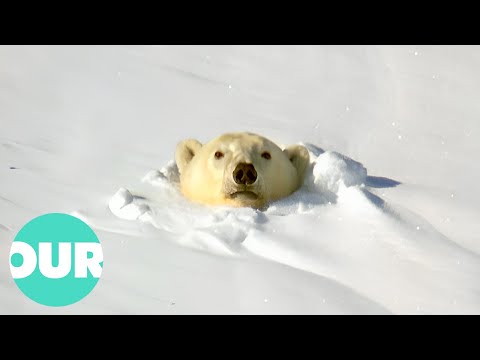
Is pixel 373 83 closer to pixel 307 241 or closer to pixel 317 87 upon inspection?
pixel 317 87

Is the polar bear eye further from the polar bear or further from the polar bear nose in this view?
the polar bear nose

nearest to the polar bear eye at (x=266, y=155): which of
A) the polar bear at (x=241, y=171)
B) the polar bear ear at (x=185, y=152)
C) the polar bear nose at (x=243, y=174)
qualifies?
the polar bear at (x=241, y=171)

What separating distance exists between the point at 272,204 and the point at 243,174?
0.34 metres

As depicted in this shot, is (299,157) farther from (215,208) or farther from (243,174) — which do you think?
(215,208)

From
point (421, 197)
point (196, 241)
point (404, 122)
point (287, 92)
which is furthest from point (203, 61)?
point (196, 241)

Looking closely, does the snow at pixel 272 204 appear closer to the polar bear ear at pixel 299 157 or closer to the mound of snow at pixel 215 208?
the mound of snow at pixel 215 208

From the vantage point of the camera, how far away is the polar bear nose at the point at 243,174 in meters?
7.67

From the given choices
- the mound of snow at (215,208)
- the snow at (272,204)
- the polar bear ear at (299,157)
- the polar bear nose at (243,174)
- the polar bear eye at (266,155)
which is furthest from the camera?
→ the polar bear ear at (299,157)

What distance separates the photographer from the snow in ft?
20.5

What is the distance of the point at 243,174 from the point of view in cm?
768

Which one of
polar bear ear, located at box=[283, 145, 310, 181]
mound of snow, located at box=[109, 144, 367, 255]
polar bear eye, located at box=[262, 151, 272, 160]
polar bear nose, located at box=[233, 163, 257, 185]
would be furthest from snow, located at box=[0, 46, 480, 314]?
polar bear eye, located at box=[262, 151, 272, 160]

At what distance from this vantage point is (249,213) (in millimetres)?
7488

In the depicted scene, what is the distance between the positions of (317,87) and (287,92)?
1.32 ft

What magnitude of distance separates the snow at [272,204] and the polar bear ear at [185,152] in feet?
0.65
